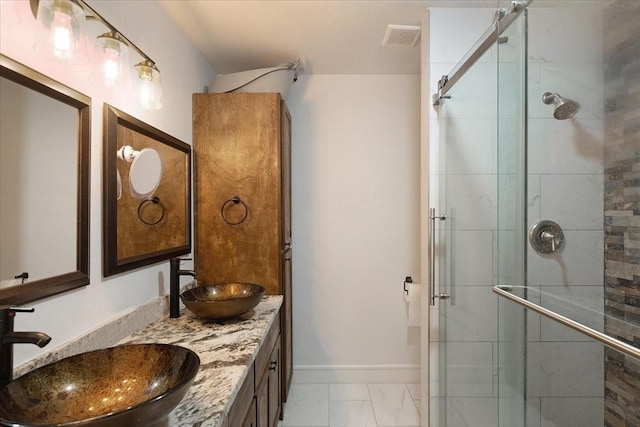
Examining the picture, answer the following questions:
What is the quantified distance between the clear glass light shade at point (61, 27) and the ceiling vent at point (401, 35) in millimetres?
1574

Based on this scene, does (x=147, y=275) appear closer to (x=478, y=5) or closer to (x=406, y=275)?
(x=406, y=275)

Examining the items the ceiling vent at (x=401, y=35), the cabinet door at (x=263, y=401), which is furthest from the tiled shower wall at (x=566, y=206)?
the cabinet door at (x=263, y=401)

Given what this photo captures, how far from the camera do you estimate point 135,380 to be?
35.1 inches

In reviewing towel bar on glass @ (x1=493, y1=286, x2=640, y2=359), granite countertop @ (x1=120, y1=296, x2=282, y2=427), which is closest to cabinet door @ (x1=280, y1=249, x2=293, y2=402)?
granite countertop @ (x1=120, y1=296, x2=282, y2=427)

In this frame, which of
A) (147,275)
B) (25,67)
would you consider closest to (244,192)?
(147,275)

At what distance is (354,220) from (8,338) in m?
2.07

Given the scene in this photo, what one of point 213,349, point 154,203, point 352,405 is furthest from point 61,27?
point 352,405

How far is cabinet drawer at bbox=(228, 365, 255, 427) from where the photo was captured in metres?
0.99

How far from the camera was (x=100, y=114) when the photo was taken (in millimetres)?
1207

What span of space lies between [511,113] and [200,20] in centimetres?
174

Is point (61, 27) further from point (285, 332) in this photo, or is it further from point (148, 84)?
point (285, 332)

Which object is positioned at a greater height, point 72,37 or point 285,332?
point 72,37

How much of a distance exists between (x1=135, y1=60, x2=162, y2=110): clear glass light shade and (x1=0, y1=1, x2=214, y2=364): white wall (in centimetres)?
12

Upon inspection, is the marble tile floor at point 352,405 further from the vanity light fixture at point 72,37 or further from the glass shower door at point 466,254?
the vanity light fixture at point 72,37
